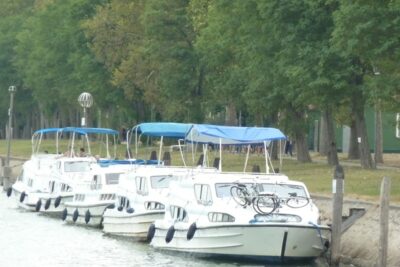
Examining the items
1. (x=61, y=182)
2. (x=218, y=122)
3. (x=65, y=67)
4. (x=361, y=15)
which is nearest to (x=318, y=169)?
(x=61, y=182)

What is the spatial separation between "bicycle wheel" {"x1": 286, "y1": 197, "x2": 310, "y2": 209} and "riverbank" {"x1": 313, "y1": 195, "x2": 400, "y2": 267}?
1.66m

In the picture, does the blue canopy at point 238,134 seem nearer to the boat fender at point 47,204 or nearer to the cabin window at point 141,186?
the cabin window at point 141,186

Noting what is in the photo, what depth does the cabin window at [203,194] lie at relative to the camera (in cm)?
3634

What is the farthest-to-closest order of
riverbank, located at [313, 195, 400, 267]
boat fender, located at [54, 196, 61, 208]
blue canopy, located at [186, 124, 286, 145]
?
1. boat fender, located at [54, 196, 61, 208]
2. blue canopy, located at [186, 124, 286, 145]
3. riverbank, located at [313, 195, 400, 267]

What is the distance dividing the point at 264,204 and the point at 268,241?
1.33 meters

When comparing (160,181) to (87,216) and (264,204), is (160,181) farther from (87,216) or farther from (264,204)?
(264,204)

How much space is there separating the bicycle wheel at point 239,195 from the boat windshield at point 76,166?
2027 cm

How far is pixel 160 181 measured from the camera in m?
43.4

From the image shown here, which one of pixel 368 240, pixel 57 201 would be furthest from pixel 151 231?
pixel 57 201

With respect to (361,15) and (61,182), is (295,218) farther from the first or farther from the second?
(61,182)

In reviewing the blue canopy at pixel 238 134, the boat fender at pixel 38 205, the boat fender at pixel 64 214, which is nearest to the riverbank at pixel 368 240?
the blue canopy at pixel 238 134

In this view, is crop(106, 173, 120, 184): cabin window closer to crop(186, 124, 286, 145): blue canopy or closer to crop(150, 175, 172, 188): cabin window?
crop(150, 175, 172, 188): cabin window

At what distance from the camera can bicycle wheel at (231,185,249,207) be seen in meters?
35.2

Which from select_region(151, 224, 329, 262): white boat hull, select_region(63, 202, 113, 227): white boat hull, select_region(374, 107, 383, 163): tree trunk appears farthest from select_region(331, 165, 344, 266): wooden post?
select_region(374, 107, 383, 163): tree trunk
